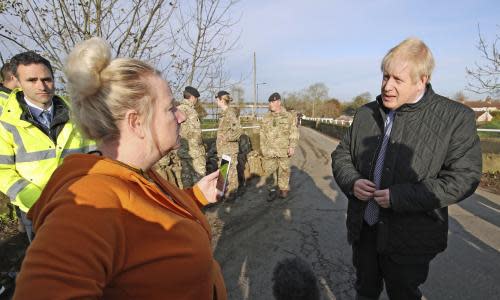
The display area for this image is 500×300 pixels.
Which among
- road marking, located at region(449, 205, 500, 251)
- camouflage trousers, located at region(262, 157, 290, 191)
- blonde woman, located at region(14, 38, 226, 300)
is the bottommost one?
road marking, located at region(449, 205, 500, 251)

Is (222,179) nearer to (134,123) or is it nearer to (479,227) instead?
(134,123)

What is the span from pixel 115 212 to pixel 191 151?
5502 mm

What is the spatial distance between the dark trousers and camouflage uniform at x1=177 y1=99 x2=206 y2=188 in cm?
457

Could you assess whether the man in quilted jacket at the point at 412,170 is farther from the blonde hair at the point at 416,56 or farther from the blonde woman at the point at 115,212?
the blonde woman at the point at 115,212

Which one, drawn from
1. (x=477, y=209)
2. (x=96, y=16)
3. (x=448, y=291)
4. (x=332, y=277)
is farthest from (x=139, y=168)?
(x=477, y=209)

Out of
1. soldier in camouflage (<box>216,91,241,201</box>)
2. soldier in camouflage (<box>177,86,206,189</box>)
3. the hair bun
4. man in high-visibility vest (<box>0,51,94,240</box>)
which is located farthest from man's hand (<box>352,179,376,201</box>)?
soldier in camouflage (<box>177,86,206,189</box>)

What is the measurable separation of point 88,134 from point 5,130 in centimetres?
160

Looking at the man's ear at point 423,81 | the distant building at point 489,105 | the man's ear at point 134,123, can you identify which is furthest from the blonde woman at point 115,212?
the distant building at point 489,105

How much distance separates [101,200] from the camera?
36.4 inches

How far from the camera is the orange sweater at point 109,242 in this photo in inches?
30.9

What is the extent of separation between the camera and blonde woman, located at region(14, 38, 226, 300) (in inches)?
31.6

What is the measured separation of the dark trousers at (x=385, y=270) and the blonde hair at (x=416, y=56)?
3.74ft

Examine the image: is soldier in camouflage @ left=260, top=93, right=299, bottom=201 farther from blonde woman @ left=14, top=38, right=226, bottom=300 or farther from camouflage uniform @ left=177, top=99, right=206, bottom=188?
blonde woman @ left=14, top=38, right=226, bottom=300

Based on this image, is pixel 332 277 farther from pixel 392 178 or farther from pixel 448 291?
pixel 392 178
